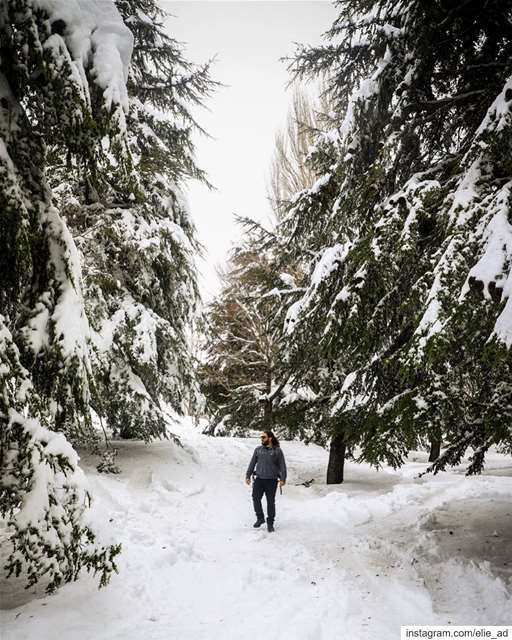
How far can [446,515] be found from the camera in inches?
252

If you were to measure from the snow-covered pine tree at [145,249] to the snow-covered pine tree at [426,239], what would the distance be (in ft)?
10.2

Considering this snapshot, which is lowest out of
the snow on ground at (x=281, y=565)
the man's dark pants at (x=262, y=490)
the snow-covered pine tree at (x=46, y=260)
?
the snow on ground at (x=281, y=565)

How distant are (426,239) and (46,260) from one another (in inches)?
160

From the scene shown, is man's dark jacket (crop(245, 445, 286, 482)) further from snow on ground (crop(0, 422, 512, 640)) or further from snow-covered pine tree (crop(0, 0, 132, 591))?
snow-covered pine tree (crop(0, 0, 132, 591))

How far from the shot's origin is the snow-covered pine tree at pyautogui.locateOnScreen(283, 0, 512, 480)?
3.23m

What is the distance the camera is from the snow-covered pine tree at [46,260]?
8.57 feet

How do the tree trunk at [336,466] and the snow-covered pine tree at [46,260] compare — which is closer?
the snow-covered pine tree at [46,260]

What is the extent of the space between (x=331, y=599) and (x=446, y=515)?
141 inches

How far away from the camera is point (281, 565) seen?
4.57 meters

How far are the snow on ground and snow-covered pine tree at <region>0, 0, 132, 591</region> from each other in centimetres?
56

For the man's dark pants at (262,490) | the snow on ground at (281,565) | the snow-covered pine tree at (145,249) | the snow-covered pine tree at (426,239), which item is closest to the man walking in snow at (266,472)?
the man's dark pants at (262,490)

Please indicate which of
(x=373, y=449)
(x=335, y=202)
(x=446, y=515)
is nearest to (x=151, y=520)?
(x=373, y=449)

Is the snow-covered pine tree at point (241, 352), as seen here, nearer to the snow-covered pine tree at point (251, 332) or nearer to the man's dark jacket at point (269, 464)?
the snow-covered pine tree at point (251, 332)

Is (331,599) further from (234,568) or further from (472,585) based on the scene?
(472,585)
